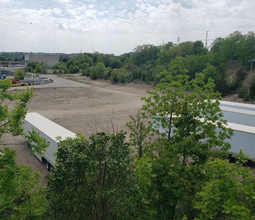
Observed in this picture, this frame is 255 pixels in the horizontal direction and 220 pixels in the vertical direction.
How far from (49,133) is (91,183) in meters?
9.94

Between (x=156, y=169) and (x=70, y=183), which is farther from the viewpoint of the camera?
(x=156, y=169)

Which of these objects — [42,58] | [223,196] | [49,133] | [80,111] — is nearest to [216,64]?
[80,111]

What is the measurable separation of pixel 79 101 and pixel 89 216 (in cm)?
3434

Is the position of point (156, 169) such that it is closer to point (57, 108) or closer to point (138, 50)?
point (57, 108)

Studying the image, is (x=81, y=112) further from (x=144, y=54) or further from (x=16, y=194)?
(x=144, y=54)

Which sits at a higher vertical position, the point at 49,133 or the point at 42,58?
the point at 42,58

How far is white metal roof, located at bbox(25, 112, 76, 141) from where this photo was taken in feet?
46.0

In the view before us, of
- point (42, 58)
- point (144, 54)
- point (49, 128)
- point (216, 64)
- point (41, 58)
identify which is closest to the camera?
point (49, 128)

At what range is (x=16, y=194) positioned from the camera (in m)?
5.27

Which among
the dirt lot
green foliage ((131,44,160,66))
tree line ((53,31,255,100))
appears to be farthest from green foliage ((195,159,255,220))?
green foliage ((131,44,160,66))

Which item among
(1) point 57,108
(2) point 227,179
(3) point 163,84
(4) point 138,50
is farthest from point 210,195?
(4) point 138,50

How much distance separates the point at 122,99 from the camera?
41.1 m

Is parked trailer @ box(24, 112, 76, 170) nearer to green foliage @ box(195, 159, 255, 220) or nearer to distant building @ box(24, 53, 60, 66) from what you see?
green foliage @ box(195, 159, 255, 220)

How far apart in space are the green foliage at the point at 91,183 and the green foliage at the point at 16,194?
0.84 meters
